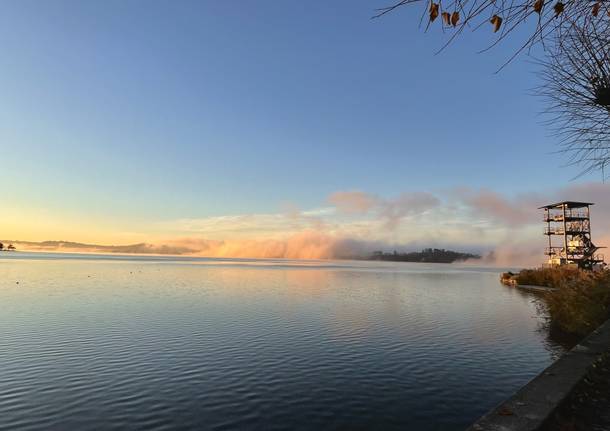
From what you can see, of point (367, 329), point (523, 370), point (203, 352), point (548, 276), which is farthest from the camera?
point (548, 276)

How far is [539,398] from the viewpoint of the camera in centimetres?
909

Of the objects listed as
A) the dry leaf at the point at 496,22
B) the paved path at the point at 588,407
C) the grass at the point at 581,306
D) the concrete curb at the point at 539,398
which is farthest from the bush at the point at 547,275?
the dry leaf at the point at 496,22

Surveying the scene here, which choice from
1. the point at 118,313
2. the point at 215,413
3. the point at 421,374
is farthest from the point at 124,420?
the point at 118,313

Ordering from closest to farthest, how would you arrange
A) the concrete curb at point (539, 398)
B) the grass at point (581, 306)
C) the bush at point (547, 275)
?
1. the concrete curb at point (539, 398)
2. the grass at point (581, 306)
3. the bush at point (547, 275)

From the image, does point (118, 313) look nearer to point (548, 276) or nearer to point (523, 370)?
point (523, 370)

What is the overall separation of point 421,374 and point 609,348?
6.23 metres

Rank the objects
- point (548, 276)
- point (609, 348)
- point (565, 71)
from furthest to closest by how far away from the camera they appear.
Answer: point (548, 276), point (609, 348), point (565, 71)

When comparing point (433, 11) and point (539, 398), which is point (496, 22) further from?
point (539, 398)

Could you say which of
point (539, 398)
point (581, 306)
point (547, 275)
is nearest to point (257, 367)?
point (539, 398)

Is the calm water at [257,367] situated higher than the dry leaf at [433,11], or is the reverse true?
the dry leaf at [433,11]

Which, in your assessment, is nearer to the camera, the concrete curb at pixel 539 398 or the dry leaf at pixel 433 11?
the dry leaf at pixel 433 11

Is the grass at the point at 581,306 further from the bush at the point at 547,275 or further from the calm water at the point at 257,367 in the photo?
the bush at the point at 547,275

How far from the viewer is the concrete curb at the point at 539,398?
7734 mm

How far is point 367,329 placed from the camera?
26.0m
